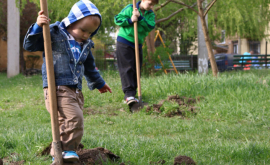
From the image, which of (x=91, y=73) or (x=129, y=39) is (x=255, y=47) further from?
(x=91, y=73)

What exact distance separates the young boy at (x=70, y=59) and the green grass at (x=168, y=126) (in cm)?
42

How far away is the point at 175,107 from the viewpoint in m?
5.21

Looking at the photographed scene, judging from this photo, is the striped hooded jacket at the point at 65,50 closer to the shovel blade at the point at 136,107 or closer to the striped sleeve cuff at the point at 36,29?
the striped sleeve cuff at the point at 36,29

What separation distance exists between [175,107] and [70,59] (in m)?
2.88

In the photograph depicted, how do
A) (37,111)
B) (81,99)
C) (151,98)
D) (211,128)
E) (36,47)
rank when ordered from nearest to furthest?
(36,47) < (81,99) < (211,128) < (37,111) < (151,98)

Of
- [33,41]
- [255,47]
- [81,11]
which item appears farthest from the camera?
[255,47]

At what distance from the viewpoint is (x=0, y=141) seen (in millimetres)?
3232

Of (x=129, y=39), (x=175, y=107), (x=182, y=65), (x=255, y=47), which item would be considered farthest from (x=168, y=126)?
(x=255, y=47)

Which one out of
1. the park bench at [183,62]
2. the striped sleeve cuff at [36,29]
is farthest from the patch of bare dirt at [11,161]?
the park bench at [183,62]

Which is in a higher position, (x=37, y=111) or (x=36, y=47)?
(x=36, y=47)

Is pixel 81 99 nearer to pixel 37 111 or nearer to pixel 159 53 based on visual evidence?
pixel 37 111

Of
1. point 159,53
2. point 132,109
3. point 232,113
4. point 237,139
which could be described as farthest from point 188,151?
point 159,53

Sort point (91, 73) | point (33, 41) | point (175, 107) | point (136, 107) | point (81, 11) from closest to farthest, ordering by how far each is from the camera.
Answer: point (33, 41), point (81, 11), point (91, 73), point (175, 107), point (136, 107)

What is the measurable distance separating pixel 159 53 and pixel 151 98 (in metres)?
4.31
